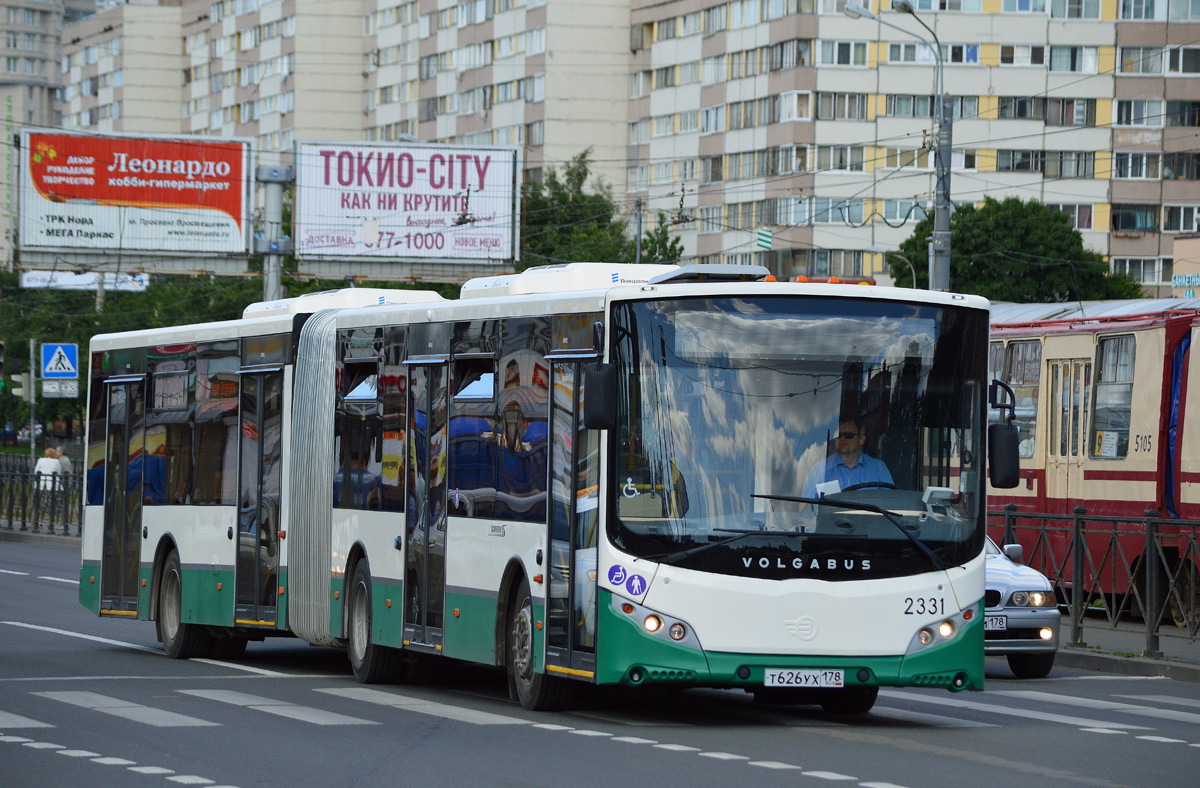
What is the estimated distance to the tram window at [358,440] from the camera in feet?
51.8

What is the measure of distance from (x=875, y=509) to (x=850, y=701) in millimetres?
1951

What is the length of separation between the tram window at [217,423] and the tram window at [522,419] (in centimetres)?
494

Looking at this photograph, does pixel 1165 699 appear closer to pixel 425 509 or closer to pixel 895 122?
pixel 425 509

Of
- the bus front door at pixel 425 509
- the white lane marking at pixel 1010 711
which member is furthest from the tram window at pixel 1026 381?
the bus front door at pixel 425 509

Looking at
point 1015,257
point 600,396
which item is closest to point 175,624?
point 600,396

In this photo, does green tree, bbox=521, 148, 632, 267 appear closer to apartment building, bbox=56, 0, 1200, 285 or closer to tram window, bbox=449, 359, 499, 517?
apartment building, bbox=56, 0, 1200, 285

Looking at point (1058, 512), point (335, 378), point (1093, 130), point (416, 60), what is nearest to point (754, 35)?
point (1093, 130)

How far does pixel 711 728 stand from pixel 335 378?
541 centimetres

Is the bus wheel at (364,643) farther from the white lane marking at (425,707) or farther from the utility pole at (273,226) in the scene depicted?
the utility pole at (273,226)

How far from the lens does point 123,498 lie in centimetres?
2003

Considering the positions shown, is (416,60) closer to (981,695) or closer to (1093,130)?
(1093,130)

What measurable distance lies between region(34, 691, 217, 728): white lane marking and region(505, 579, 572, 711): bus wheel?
6.50 ft

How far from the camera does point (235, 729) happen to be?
12.2m

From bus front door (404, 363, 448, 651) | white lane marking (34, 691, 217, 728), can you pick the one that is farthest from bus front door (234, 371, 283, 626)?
white lane marking (34, 691, 217, 728)
